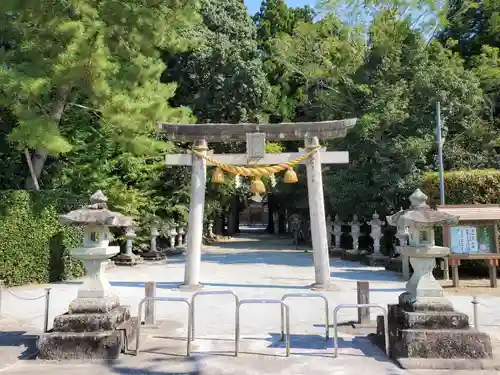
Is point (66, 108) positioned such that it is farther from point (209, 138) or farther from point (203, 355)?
point (203, 355)

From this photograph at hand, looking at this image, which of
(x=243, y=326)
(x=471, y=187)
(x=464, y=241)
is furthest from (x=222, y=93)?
(x=243, y=326)

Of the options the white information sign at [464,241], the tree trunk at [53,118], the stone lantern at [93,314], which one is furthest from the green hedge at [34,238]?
the white information sign at [464,241]

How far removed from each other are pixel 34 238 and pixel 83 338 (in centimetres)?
762

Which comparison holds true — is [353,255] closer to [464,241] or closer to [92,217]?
[464,241]

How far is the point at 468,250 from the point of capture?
11250mm

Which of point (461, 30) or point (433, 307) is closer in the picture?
point (433, 307)

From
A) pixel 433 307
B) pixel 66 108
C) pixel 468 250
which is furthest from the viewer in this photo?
pixel 66 108

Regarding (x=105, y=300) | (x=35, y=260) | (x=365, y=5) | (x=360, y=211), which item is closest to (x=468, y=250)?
(x=360, y=211)

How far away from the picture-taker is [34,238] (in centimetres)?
1235

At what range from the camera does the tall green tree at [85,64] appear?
440 inches

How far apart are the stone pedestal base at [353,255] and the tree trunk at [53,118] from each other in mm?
13286

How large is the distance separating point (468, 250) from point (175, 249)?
1599 cm

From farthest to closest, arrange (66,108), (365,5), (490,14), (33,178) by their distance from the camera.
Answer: (490,14) < (365,5) < (66,108) < (33,178)

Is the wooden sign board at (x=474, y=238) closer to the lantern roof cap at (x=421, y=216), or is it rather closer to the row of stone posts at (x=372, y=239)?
the row of stone posts at (x=372, y=239)
